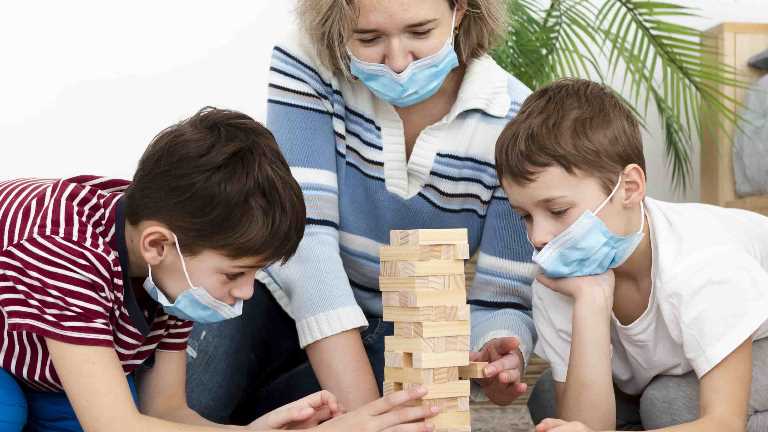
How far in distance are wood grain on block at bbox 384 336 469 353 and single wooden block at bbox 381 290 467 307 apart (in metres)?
0.05

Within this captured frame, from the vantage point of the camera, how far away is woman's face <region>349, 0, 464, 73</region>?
5.57ft

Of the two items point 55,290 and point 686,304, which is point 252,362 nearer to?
point 55,290

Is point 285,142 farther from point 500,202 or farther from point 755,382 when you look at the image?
point 755,382

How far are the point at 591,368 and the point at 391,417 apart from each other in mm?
398

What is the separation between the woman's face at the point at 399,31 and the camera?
5.57 ft

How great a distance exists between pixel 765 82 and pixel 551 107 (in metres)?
1.78

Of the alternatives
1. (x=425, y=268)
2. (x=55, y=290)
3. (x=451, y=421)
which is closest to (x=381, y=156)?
(x=425, y=268)

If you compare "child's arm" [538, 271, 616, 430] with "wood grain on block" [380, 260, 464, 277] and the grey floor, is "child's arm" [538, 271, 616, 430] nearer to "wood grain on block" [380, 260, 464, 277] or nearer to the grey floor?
"wood grain on block" [380, 260, 464, 277]

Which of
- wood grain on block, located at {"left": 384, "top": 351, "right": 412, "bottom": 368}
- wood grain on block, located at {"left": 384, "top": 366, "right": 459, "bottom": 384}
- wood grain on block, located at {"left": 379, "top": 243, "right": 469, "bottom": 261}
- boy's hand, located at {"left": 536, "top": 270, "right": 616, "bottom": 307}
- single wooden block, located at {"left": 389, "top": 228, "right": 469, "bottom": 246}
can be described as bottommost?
wood grain on block, located at {"left": 384, "top": 366, "right": 459, "bottom": 384}

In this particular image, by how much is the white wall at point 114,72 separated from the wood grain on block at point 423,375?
6.66ft

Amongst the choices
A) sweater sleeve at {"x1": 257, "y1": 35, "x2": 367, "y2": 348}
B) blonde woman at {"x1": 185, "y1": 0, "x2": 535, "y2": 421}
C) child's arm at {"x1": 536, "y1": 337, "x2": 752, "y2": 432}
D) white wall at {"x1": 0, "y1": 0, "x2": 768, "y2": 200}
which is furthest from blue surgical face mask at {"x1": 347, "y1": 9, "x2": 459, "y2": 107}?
white wall at {"x1": 0, "y1": 0, "x2": 768, "y2": 200}

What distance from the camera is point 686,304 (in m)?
1.60

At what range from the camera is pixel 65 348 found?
1379 millimetres

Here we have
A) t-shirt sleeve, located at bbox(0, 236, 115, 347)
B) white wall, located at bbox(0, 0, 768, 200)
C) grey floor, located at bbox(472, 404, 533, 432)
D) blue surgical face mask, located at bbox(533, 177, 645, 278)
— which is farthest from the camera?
white wall, located at bbox(0, 0, 768, 200)
